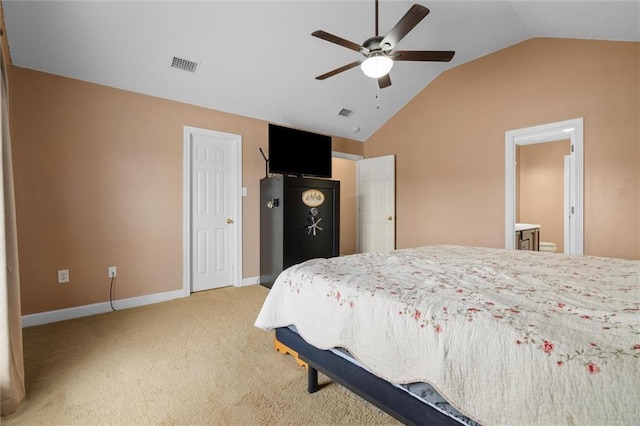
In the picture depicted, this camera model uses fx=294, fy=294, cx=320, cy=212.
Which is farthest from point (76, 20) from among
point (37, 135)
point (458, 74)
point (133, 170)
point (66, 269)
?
point (458, 74)

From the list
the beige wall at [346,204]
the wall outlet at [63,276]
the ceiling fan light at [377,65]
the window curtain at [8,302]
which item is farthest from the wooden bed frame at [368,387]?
the beige wall at [346,204]

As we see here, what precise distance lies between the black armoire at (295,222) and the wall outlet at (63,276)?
2.11 m

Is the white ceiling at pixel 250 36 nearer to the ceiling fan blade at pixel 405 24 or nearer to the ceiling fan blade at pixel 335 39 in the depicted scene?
the ceiling fan blade at pixel 335 39

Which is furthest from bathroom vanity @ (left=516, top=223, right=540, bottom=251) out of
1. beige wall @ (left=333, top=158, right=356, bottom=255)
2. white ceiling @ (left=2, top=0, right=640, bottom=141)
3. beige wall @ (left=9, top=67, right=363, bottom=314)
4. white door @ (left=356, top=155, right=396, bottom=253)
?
beige wall @ (left=9, top=67, right=363, bottom=314)

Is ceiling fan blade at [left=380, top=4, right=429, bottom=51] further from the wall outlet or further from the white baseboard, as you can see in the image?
the wall outlet

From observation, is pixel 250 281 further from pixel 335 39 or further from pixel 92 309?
pixel 335 39

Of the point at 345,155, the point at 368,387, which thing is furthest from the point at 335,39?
the point at 345,155

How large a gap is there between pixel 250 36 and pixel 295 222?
215 centimetres

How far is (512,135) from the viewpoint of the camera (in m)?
3.70

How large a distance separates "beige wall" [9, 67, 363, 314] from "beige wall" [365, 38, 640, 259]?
319cm

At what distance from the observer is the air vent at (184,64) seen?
10.2 feet

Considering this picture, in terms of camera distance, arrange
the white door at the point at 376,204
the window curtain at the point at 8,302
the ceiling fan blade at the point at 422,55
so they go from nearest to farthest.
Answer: the window curtain at the point at 8,302
the ceiling fan blade at the point at 422,55
the white door at the point at 376,204

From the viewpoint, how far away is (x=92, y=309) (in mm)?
3010

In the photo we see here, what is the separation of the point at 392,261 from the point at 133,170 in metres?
2.99
